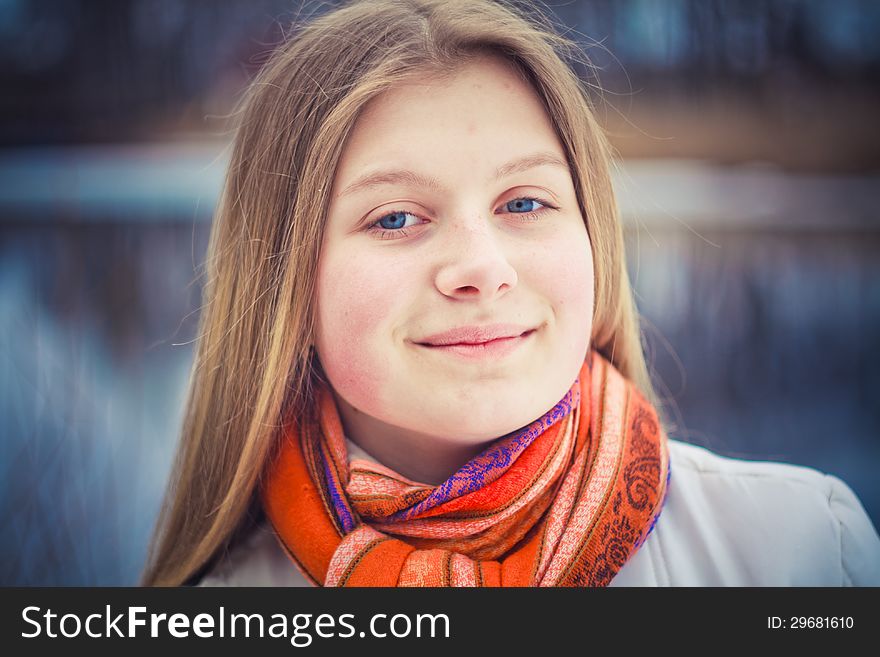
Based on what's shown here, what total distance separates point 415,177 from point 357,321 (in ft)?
0.74

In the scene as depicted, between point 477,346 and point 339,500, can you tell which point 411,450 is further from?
point 477,346

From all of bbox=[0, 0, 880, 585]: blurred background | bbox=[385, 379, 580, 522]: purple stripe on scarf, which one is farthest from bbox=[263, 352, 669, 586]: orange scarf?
bbox=[0, 0, 880, 585]: blurred background

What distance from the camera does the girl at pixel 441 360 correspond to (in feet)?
3.15

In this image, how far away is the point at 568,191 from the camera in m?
1.05

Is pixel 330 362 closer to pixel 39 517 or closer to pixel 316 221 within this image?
pixel 316 221

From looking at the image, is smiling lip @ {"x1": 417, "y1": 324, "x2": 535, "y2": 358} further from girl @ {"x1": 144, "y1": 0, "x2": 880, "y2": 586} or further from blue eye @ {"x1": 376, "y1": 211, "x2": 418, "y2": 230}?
blue eye @ {"x1": 376, "y1": 211, "x2": 418, "y2": 230}

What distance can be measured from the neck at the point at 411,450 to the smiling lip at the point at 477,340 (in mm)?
210

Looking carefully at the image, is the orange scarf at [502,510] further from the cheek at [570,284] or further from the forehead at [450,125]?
the forehead at [450,125]

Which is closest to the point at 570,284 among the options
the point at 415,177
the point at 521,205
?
the point at 521,205

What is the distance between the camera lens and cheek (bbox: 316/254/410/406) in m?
0.96

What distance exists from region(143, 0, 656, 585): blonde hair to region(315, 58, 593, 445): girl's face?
0.04 metres

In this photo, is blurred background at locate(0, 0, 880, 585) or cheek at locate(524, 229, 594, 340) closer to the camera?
cheek at locate(524, 229, 594, 340)

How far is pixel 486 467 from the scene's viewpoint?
1009mm

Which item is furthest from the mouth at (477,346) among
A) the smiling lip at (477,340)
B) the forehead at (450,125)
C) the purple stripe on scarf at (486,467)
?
the forehead at (450,125)
